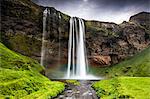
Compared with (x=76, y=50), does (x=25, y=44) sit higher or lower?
higher

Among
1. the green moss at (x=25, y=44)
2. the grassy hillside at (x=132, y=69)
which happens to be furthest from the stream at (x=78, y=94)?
the green moss at (x=25, y=44)

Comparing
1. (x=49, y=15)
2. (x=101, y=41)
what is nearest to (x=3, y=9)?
(x=49, y=15)

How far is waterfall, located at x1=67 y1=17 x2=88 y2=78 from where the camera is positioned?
4675 inches

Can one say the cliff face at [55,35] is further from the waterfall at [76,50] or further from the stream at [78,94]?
the stream at [78,94]

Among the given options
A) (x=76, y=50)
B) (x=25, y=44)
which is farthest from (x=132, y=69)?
(x=25, y=44)

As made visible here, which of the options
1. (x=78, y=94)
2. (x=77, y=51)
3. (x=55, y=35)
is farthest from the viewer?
(x=77, y=51)

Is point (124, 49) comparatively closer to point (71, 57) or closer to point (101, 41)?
point (101, 41)

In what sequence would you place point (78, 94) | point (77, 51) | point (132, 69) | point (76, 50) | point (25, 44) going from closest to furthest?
point (78, 94), point (132, 69), point (25, 44), point (77, 51), point (76, 50)

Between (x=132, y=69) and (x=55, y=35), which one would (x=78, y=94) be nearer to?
(x=132, y=69)

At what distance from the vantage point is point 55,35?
118 meters

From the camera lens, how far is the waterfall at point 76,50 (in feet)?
390

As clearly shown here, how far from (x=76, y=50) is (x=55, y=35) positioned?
12.4 m

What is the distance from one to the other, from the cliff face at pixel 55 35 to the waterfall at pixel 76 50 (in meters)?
2.51

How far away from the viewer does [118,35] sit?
142 m
